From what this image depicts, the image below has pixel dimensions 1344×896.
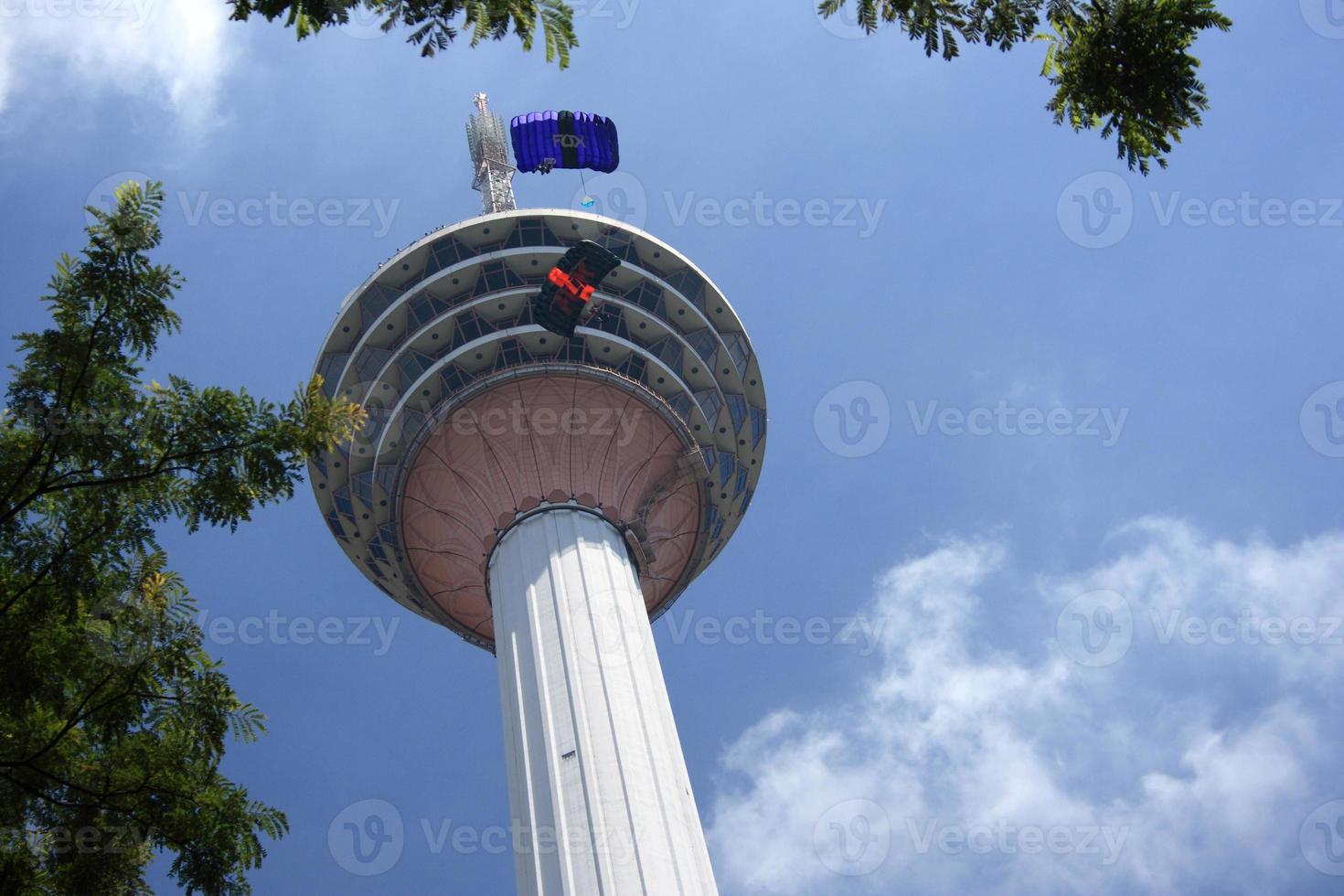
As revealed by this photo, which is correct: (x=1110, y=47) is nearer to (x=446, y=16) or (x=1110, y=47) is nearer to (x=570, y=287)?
(x=446, y=16)

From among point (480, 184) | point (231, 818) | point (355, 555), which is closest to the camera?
point (231, 818)

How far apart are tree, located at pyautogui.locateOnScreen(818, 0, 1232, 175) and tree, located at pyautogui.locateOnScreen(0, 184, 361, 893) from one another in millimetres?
8203

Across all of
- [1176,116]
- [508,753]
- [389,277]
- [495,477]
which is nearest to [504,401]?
[495,477]

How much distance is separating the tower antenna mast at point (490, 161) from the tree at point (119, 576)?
3511 centimetres

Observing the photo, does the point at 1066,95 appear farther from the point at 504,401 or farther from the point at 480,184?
the point at 480,184

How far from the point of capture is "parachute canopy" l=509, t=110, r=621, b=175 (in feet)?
133

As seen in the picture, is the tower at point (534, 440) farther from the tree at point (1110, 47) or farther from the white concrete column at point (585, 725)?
the tree at point (1110, 47)

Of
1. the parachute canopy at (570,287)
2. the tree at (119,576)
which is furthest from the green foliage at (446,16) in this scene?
the parachute canopy at (570,287)

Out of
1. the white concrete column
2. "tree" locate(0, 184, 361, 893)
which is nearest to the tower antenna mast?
the white concrete column

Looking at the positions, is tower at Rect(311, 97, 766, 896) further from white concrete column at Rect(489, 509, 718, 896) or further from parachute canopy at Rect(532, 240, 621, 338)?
parachute canopy at Rect(532, 240, 621, 338)

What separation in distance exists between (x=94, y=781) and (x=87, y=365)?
467 cm

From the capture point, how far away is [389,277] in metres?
38.5

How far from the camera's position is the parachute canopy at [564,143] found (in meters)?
40.5

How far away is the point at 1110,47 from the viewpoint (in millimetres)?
11586
